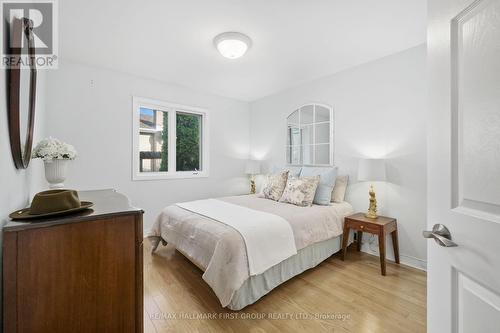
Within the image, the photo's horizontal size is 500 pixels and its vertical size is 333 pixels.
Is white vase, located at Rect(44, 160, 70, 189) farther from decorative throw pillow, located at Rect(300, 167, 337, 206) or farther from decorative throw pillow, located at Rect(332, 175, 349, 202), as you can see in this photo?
decorative throw pillow, located at Rect(332, 175, 349, 202)

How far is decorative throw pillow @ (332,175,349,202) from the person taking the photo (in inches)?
118

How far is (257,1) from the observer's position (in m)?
1.82

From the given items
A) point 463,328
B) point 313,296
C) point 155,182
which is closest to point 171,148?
point 155,182

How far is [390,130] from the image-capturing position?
2715 millimetres

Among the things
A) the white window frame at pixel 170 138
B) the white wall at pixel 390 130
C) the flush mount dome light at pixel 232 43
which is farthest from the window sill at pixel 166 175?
the white wall at pixel 390 130

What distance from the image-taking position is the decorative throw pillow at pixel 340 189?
3.01 meters

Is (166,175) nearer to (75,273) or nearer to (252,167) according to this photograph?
(252,167)

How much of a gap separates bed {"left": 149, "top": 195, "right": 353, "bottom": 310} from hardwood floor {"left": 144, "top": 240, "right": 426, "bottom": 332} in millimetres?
121

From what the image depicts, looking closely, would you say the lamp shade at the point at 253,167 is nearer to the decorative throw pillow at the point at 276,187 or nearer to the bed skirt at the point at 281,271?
the decorative throw pillow at the point at 276,187

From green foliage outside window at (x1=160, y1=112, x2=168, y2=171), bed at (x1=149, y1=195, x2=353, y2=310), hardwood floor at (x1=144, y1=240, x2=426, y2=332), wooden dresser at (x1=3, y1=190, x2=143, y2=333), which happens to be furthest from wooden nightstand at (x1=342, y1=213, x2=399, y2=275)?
green foliage outside window at (x1=160, y1=112, x2=168, y2=171)

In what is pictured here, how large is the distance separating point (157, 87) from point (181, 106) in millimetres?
464

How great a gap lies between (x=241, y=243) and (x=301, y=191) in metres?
1.33

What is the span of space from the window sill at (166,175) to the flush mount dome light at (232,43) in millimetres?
2193

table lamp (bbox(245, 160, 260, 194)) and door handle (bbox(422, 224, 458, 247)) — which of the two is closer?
door handle (bbox(422, 224, 458, 247))
